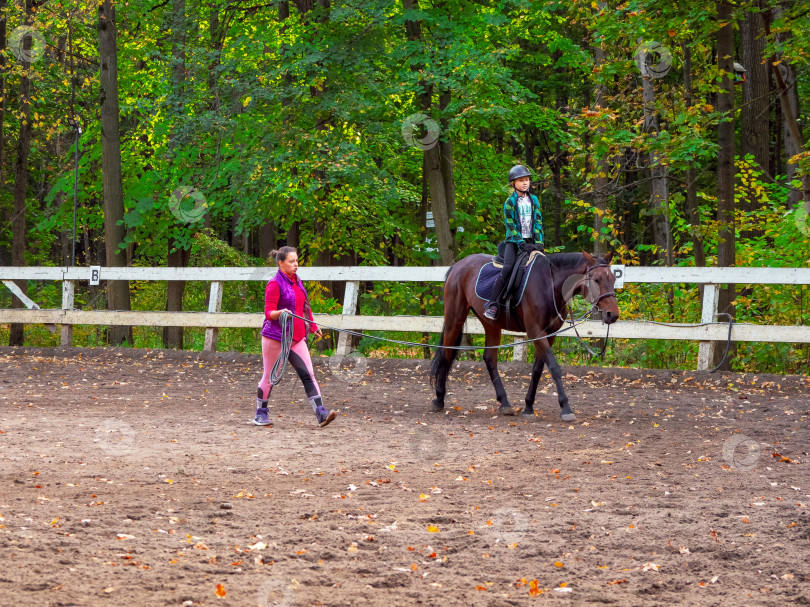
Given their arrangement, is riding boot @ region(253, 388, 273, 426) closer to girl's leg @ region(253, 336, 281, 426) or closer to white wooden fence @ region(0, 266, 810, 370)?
girl's leg @ region(253, 336, 281, 426)

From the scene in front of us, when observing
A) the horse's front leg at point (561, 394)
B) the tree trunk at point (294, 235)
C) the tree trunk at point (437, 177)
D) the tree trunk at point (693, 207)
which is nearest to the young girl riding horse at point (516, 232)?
the horse's front leg at point (561, 394)

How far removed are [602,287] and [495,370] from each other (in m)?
1.78

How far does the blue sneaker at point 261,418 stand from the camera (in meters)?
9.20

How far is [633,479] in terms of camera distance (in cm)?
667

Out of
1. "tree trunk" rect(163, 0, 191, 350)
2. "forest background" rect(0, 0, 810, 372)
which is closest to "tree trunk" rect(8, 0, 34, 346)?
"forest background" rect(0, 0, 810, 372)

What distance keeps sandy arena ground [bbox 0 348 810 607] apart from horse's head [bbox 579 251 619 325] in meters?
1.21

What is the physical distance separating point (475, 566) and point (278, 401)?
22.8 ft

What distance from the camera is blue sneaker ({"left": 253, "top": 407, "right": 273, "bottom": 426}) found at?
920cm

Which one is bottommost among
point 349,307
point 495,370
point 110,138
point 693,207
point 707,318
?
point 495,370

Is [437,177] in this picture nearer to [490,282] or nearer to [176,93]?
[176,93]

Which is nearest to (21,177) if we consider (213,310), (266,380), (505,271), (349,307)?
(213,310)

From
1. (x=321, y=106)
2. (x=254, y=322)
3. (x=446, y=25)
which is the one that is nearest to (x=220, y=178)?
(x=321, y=106)

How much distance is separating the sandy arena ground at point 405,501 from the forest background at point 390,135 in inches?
163

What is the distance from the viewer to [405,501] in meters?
5.95
